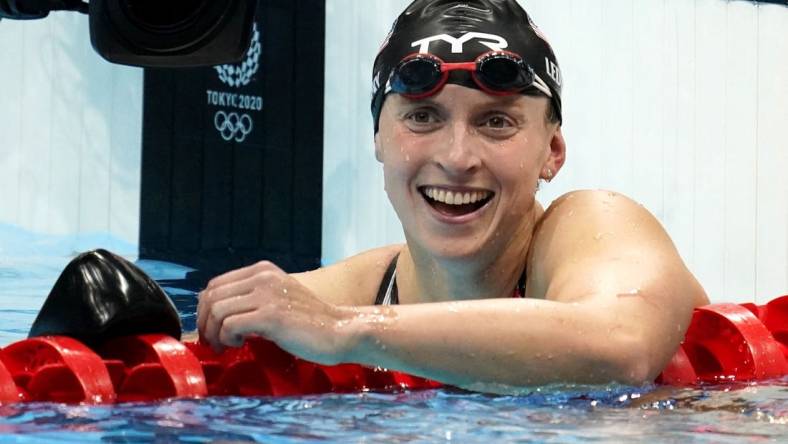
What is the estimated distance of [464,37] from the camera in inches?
99.4

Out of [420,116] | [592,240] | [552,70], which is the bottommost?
[592,240]

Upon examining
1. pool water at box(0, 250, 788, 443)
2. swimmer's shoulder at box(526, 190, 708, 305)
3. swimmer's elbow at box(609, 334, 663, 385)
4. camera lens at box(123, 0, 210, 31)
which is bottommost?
pool water at box(0, 250, 788, 443)

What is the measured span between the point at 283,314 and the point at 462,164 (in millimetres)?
559

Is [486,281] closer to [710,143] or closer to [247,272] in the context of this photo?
[247,272]

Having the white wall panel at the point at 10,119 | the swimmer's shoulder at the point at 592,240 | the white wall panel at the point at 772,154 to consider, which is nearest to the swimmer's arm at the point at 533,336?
the swimmer's shoulder at the point at 592,240

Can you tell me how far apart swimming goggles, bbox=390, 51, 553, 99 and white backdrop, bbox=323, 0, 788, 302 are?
27.3 ft

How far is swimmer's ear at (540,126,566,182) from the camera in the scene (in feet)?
8.57

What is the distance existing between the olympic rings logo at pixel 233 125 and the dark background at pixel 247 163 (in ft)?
0.18

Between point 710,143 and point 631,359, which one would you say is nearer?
point 631,359

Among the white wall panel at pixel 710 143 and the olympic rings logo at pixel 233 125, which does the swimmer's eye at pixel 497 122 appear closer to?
the olympic rings logo at pixel 233 125

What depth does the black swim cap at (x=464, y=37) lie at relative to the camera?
251cm

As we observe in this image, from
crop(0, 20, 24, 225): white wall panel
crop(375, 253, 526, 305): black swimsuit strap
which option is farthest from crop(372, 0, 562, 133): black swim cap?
crop(0, 20, 24, 225): white wall panel

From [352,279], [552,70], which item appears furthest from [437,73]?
[352,279]

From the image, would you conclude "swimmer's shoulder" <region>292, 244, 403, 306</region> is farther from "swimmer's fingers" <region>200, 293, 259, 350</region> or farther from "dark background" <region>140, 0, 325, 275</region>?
"dark background" <region>140, 0, 325, 275</region>
